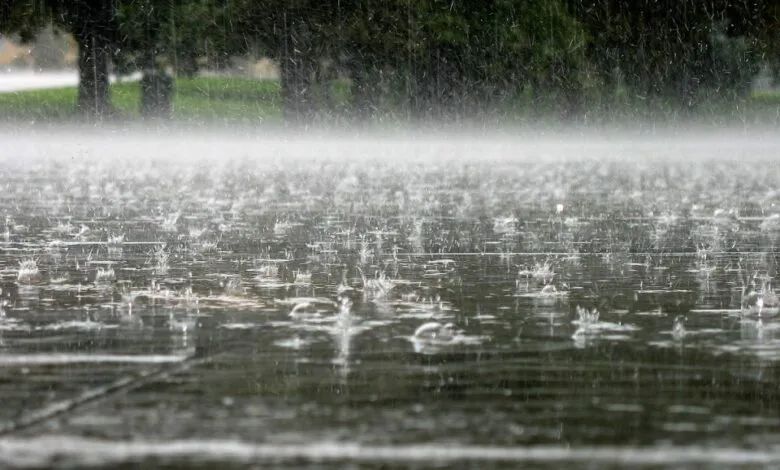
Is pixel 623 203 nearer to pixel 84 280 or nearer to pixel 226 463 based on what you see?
pixel 84 280

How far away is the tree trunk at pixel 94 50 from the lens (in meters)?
45.6

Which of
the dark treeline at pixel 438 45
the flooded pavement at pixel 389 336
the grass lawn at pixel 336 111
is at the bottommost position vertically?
the flooded pavement at pixel 389 336

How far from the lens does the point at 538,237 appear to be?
39.0 ft

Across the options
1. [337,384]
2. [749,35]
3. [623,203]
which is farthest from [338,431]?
[749,35]

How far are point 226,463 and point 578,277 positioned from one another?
16.5ft

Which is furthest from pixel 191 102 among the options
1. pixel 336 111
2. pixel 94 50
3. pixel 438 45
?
pixel 438 45

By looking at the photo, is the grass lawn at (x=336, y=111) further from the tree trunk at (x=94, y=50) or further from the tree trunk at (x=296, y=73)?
the tree trunk at (x=296, y=73)

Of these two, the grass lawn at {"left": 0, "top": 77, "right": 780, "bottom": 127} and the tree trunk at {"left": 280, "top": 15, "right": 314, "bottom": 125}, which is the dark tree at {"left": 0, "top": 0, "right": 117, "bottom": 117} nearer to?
the grass lawn at {"left": 0, "top": 77, "right": 780, "bottom": 127}

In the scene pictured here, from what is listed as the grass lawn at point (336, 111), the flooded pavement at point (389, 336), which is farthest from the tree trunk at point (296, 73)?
the flooded pavement at point (389, 336)

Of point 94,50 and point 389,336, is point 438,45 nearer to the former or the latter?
point 94,50

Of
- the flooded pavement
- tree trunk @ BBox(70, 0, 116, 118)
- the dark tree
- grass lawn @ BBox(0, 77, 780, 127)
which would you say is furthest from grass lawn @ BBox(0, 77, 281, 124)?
the flooded pavement

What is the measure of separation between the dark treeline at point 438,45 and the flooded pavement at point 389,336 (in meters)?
29.1

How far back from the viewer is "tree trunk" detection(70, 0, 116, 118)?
150 feet

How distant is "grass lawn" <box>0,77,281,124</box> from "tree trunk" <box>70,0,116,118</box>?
743 millimetres
